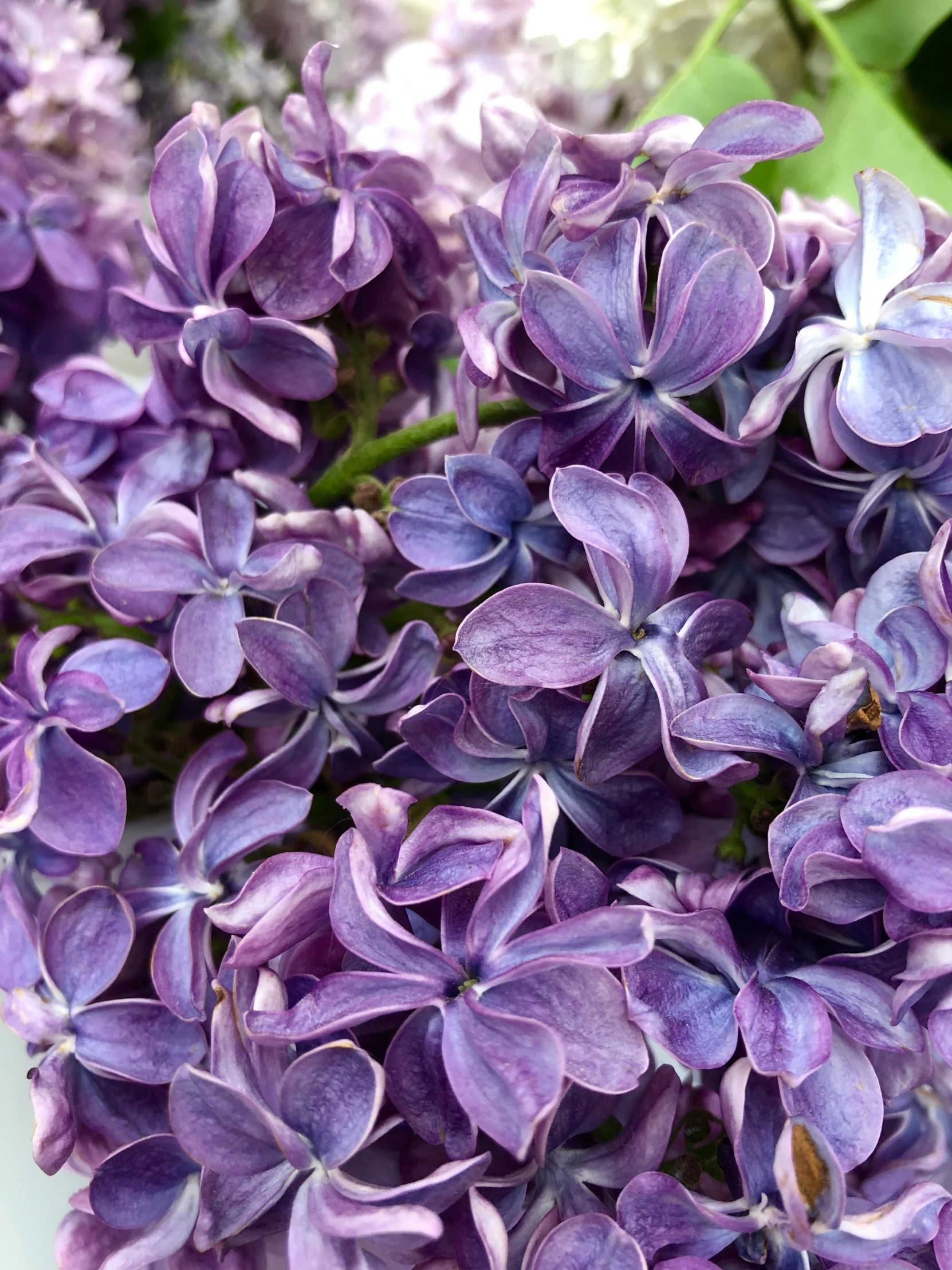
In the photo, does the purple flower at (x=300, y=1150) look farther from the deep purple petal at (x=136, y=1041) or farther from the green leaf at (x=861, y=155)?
the green leaf at (x=861, y=155)

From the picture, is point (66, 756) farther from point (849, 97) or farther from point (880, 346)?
point (849, 97)

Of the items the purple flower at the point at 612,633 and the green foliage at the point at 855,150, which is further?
the green foliage at the point at 855,150

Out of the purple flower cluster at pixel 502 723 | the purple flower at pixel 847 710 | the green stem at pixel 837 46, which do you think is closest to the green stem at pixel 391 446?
the purple flower cluster at pixel 502 723

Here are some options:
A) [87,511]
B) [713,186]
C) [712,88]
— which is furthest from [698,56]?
[87,511]

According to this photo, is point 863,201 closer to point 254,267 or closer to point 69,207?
point 254,267

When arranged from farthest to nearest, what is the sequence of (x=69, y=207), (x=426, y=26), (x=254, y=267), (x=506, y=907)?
(x=426, y=26)
(x=69, y=207)
(x=254, y=267)
(x=506, y=907)

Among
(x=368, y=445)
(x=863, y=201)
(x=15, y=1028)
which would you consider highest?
(x=863, y=201)

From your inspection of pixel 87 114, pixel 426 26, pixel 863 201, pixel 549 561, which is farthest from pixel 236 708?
pixel 426 26
